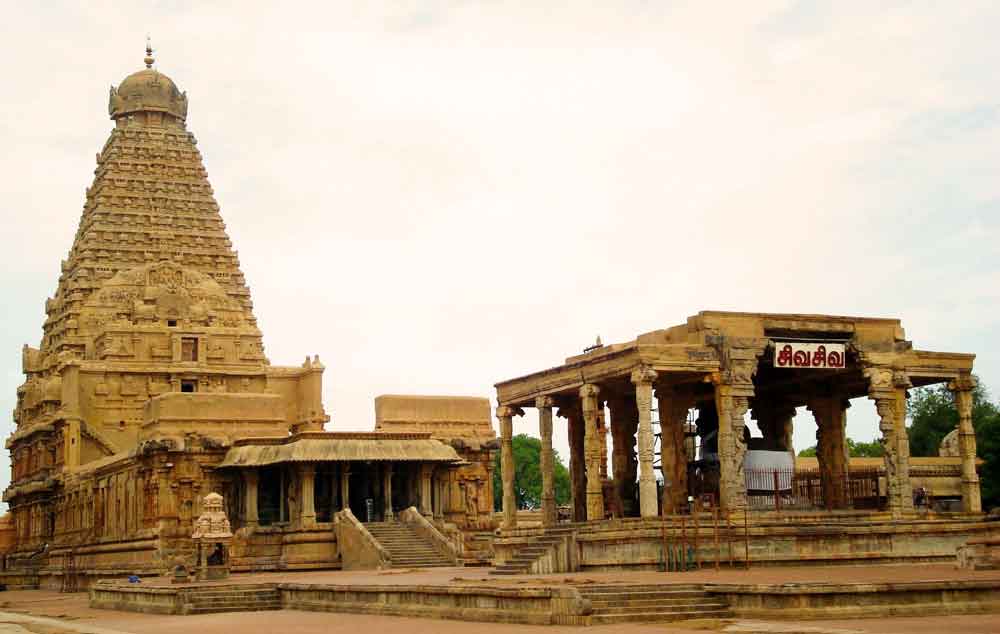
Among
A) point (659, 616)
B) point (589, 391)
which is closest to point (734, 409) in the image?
point (589, 391)

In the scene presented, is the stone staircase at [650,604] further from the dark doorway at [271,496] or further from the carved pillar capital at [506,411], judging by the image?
the dark doorway at [271,496]

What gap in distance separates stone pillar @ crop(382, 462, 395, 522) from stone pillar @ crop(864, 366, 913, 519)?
25997 millimetres

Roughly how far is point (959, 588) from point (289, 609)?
56.5 ft

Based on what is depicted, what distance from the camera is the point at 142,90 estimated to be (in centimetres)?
9656

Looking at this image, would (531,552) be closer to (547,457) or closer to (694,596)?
(547,457)

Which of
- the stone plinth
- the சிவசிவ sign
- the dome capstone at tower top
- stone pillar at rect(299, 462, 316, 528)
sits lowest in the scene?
the stone plinth

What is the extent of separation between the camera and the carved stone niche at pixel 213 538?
4941 centimetres

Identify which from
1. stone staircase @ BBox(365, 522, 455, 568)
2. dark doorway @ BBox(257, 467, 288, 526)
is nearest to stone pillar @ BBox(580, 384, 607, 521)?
stone staircase @ BBox(365, 522, 455, 568)

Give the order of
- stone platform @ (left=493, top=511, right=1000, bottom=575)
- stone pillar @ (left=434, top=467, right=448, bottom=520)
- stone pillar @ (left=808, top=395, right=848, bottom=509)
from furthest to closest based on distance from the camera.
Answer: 1. stone pillar @ (left=434, top=467, right=448, bottom=520)
2. stone pillar @ (left=808, top=395, right=848, bottom=509)
3. stone platform @ (left=493, top=511, right=1000, bottom=575)

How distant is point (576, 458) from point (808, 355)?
9.43 m

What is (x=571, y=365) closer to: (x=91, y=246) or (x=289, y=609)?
(x=289, y=609)

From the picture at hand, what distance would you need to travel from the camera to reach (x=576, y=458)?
45125 millimetres

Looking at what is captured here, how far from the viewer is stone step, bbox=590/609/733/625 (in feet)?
83.1

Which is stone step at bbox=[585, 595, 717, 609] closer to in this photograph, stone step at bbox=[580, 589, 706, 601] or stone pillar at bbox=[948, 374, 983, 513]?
stone step at bbox=[580, 589, 706, 601]
